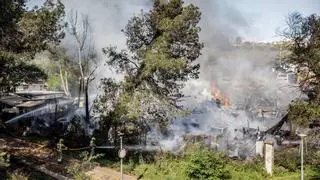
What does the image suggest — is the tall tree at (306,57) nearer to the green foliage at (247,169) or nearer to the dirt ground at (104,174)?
the green foliage at (247,169)

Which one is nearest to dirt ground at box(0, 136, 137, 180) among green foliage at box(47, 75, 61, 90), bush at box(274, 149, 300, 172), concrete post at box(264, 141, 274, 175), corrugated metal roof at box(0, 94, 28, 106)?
concrete post at box(264, 141, 274, 175)

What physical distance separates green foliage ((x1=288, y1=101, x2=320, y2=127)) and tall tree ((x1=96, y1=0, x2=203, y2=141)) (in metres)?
5.26

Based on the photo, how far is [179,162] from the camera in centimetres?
2328

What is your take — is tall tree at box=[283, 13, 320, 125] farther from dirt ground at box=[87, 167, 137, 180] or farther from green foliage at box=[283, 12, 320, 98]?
dirt ground at box=[87, 167, 137, 180]

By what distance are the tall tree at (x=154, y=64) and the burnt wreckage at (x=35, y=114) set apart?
806 cm

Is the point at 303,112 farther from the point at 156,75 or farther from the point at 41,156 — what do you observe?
the point at 41,156

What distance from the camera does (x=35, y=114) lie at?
39938 mm

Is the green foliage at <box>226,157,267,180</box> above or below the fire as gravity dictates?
below

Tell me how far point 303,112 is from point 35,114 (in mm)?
24618

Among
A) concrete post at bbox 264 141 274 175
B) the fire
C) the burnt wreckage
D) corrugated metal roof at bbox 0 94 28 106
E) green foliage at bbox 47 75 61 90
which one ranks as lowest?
concrete post at bbox 264 141 274 175

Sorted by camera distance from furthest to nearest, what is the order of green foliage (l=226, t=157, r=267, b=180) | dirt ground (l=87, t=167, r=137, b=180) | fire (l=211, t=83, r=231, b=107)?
1. fire (l=211, t=83, r=231, b=107)
2. green foliage (l=226, t=157, r=267, b=180)
3. dirt ground (l=87, t=167, r=137, b=180)

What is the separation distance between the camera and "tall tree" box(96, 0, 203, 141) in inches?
939

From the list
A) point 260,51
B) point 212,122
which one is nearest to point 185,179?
point 212,122

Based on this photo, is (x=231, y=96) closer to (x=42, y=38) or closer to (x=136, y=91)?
(x=136, y=91)
